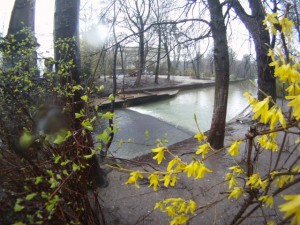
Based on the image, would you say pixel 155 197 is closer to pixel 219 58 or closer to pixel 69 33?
pixel 69 33

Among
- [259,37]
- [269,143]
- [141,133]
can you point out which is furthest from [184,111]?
[269,143]

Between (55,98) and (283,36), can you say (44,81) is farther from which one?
(283,36)

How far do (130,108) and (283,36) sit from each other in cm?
1343

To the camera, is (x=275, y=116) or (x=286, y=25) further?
(x=286, y=25)

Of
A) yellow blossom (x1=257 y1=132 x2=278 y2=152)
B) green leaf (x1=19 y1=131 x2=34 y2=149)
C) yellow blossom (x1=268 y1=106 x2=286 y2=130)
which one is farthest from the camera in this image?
green leaf (x1=19 y1=131 x2=34 y2=149)

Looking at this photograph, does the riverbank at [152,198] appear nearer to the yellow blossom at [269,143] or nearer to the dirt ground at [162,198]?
the dirt ground at [162,198]

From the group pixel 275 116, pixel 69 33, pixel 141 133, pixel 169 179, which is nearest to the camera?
pixel 275 116

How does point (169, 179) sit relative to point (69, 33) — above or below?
below

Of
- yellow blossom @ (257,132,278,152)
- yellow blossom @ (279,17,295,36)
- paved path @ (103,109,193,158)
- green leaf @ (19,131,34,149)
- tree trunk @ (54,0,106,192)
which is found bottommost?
paved path @ (103,109,193,158)

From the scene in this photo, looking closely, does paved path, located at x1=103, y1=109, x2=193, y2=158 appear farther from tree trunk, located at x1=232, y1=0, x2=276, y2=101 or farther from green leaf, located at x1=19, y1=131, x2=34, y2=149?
green leaf, located at x1=19, y1=131, x2=34, y2=149

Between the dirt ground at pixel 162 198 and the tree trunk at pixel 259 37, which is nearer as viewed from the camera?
the dirt ground at pixel 162 198

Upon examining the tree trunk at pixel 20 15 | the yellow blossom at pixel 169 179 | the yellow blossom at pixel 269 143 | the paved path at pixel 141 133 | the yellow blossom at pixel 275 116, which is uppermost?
the tree trunk at pixel 20 15

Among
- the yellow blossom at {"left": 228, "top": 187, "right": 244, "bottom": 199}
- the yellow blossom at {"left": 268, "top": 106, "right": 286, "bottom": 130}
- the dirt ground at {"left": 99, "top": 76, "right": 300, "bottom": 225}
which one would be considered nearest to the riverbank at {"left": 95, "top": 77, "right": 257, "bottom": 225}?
the dirt ground at {"left": 99, "top": 76, "right": 300, "bottom": 225}

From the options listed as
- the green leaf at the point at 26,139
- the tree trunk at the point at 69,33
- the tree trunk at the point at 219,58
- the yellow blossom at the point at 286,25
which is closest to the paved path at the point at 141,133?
the tree trunk at the point at 219,58
